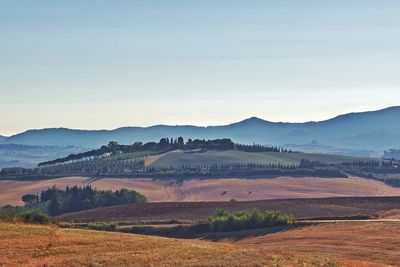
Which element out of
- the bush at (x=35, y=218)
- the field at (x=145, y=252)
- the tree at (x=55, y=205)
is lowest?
the tree at (x=55, y=205)

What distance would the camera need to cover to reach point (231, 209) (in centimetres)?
11906

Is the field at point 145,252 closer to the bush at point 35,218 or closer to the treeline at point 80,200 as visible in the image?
the bush at point 35,218

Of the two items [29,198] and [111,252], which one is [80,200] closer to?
[29,198]

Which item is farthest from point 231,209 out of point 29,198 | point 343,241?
point 29,198

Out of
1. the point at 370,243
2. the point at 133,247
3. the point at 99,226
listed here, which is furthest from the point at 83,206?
the point at 133,247

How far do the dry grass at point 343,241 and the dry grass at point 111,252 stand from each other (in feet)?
30.2

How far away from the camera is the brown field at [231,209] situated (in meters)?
113

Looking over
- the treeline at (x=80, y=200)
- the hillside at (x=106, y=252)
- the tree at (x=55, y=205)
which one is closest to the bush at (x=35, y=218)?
the hillside at (x=106, y=252)

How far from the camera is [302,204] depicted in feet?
411

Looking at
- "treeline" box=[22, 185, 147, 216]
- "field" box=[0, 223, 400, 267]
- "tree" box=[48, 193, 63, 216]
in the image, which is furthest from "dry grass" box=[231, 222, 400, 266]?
"treeline" box=[22, 185, 147, 216]

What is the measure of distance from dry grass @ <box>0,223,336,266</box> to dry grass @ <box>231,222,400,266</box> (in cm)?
921

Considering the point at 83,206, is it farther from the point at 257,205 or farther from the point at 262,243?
the point at 262,243

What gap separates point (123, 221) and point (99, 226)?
17.6 m

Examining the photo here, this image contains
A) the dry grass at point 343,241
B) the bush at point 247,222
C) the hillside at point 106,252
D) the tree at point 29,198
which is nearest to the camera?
the hillside at point 106,252
